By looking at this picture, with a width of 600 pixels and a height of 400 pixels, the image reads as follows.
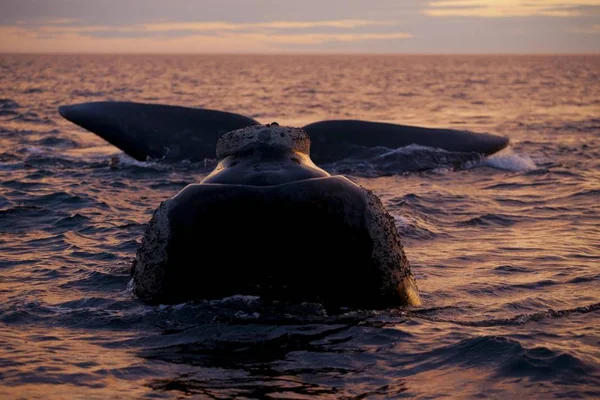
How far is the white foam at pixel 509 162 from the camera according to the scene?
15.2 metres

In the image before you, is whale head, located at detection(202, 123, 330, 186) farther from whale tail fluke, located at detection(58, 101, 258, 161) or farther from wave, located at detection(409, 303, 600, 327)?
whale tail fluke, located at detection(58, 101, 258, 161)

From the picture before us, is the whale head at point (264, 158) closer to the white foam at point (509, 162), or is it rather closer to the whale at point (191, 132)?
the whale at point (191, 132)

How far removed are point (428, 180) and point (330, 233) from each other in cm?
853

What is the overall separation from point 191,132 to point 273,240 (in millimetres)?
8101

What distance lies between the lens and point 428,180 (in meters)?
13.6

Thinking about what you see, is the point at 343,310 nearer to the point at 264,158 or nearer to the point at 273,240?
the point at 273,240

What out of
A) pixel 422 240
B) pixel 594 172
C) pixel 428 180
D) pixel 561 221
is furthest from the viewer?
pixel 594 172

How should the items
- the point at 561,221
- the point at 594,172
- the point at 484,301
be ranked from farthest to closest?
the point at 594,172
the point at 561,221
the point at 484,301

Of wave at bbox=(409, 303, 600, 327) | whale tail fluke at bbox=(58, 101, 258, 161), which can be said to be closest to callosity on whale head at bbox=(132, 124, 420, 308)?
wave at bbox=(409, 303, 600, 327)

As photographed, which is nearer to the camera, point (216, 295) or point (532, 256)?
point (216, 295)

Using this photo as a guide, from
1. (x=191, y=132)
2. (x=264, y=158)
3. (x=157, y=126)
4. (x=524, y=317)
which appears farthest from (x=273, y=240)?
(x=191, y=132)

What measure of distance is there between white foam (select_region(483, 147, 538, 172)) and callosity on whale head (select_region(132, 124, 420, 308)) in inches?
390

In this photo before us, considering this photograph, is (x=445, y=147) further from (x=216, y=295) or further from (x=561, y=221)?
(x=216, y=295)

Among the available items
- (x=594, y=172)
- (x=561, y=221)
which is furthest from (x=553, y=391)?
(x=594, y=172)
